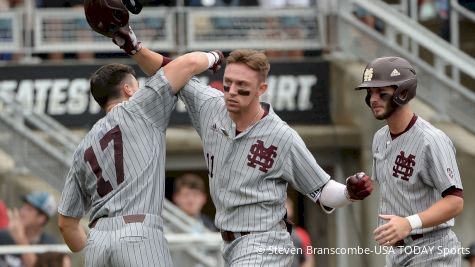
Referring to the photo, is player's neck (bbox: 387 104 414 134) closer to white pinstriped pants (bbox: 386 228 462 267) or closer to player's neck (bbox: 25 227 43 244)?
white pinstriped pants (bbox: 386 228 462 267)

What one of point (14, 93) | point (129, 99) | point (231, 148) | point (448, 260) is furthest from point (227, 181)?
point (14, 93)

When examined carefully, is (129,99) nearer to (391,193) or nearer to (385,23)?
(391,193)

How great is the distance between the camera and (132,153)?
9094mm

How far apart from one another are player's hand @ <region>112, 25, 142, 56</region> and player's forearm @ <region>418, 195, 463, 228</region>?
199cm

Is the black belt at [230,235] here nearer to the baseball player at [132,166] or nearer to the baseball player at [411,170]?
the baseball player at [132,166]

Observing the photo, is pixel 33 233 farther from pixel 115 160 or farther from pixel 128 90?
pixel 115 160

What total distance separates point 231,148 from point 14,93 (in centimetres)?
753

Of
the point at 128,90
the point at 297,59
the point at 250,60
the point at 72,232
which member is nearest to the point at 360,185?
the point at 250,60

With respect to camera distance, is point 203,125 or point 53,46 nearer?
point 203,125

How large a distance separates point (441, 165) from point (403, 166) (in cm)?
28

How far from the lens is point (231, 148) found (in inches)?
360

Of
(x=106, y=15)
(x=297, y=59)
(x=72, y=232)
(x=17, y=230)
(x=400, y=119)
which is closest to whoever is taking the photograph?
(x=106, y=15)

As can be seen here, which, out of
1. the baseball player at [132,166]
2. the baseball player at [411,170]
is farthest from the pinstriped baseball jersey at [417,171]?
the baseball player at [132,166]

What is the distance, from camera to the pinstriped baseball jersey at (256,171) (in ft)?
29.7
